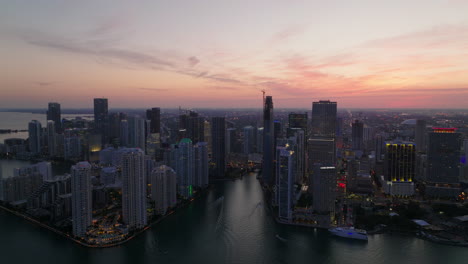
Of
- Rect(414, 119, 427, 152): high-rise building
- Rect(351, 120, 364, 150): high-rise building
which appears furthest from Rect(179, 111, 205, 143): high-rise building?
Rect(414, 119, 427, 152): high-rise building

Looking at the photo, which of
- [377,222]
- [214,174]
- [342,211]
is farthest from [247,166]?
[377,222]

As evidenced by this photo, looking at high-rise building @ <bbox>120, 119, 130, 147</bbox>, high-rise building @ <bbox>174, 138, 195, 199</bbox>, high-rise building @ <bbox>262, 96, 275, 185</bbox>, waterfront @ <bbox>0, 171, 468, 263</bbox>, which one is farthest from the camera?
high-rise building @ <bbox>120, 119, 130, 147</bbox>

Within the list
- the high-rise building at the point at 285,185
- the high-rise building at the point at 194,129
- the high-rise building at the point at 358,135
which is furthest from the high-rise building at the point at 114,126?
the high-rise building at the point at 285,185

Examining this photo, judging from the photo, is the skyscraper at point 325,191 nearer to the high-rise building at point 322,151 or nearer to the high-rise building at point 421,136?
the high-rise building at point 322,151

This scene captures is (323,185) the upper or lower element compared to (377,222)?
upper

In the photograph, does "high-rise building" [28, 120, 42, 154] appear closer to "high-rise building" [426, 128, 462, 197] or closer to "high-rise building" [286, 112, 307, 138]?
"high-rise building" [286, 112, 307, 138]

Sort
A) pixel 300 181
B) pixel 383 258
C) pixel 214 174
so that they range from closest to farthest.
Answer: pixel 383 258, pixel 300 181, pixel 214 174

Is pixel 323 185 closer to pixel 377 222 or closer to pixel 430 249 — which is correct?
pixel 377 222
